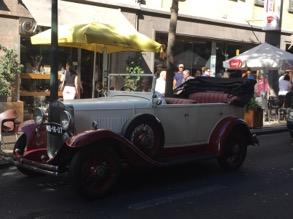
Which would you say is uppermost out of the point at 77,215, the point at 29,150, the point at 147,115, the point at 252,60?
the point at 252,60

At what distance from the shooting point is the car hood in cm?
723

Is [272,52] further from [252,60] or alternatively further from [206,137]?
[206,137]

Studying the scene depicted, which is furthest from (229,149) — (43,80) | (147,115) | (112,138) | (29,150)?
(43,80)

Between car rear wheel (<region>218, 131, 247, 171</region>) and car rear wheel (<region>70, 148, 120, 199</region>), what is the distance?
2447 millimetres

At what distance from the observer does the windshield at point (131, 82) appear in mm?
8094

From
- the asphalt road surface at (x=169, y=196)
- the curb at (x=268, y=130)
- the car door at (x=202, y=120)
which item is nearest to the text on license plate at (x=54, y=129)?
the asphalt road surface at (x=169, y=196)

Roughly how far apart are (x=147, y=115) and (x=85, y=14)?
8254 millimetres

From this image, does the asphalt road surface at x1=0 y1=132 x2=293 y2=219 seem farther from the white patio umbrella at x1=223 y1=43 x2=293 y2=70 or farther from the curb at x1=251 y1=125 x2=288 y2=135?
the white patio umbrella at x1=223 y1=43 x2=293 y2=70

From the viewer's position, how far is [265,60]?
1598 centimetres

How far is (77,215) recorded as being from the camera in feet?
20.4

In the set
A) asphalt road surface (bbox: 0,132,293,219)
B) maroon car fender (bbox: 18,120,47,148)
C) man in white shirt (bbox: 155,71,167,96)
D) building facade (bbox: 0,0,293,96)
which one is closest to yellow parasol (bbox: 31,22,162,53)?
building facade (bbox: 0,0,293,96)

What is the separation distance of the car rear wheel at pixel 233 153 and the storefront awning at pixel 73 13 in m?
6.23

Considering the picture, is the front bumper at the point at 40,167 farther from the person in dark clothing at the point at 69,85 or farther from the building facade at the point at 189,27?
the building facade at the point at 189,27

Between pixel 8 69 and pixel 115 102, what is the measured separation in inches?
239
